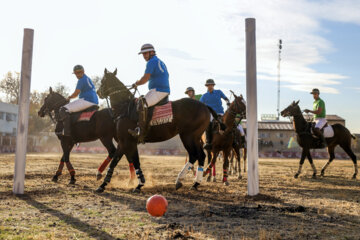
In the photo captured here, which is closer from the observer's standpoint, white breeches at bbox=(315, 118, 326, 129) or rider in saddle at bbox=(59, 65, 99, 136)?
rider in saddle at bbox=(59, 65, 99, 136)

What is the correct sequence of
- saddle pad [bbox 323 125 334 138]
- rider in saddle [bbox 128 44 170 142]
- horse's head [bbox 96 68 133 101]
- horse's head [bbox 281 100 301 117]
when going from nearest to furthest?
1. rider in saddle [bbox 128 44 170 142]
2. horse's head [bbox 96 68 133 101]
3. horse's head [bbox 281 100 301 117]
4. saddle pad [bbox 323 125 334 138]

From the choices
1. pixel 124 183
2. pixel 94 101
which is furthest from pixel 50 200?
pixel 94 101

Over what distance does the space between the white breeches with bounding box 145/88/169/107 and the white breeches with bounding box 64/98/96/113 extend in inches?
109

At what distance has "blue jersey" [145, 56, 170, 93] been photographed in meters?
8.36

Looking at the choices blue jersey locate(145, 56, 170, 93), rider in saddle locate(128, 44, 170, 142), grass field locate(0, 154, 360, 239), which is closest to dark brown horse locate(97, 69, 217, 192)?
rider in saddle locate(128, 44, 170, 142)

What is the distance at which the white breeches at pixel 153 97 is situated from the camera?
8.27 metres

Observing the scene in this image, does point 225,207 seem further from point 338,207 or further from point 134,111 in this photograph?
point 134,111

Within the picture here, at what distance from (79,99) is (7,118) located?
48.9m

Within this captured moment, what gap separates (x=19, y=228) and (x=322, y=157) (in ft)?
149

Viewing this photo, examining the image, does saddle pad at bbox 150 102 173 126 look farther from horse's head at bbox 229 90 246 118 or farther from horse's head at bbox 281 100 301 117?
horse's head at bbox 281 100 301 117

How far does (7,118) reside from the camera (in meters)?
53.7

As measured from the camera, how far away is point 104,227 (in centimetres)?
487

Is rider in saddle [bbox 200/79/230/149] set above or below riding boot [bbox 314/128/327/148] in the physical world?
above

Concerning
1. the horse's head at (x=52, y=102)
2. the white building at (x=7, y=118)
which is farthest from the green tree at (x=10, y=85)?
the horse's head at (x=52, y=102)
